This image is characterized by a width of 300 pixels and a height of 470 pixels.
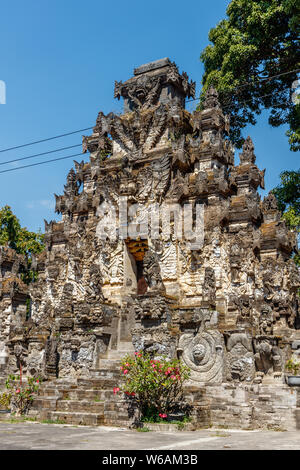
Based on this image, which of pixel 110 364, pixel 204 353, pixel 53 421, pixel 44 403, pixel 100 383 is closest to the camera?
pixel 53 421

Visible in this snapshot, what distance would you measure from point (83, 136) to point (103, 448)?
1640cm

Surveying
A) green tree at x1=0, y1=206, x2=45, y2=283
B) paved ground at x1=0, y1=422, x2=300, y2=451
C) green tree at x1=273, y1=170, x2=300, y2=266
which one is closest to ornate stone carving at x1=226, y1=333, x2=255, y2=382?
paved ground at x1=0, y1=422, x2=300, y2=451

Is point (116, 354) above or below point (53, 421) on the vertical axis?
above

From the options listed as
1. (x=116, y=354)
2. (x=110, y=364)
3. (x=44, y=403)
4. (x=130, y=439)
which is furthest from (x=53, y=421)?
(x=130, y=439)

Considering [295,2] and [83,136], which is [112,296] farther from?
[295,2]

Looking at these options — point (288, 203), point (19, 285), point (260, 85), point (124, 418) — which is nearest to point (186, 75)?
point (260, 85)

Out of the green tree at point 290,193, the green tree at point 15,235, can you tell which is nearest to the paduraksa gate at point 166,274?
the green tree at point 290,193

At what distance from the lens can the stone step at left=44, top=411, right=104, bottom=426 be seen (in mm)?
13536

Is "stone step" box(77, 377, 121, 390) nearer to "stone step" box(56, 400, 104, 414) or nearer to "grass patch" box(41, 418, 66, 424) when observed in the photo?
"stone step" box(56, 400, 104, 414)

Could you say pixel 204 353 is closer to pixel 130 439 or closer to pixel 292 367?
pixel 292 367

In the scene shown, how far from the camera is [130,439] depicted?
35.3 ft

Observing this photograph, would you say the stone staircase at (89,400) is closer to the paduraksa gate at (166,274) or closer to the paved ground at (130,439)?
the paduraksa gate at (166,274)

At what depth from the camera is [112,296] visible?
19.4 meters

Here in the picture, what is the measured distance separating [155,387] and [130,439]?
89.7 inches
